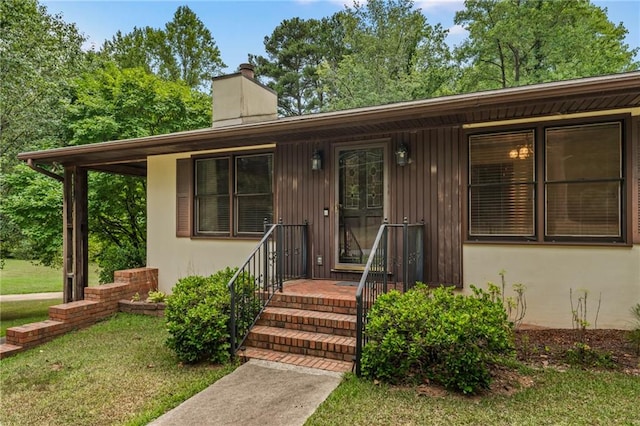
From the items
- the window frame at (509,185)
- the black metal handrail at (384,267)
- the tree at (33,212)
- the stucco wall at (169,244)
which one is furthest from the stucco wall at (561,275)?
the tree at (33,212)

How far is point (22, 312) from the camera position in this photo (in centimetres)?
993

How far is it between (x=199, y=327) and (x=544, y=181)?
13.7ft

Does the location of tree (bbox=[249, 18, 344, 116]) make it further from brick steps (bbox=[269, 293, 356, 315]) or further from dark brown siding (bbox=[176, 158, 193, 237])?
brick steps (bbox=[269, 293, 356, 315])

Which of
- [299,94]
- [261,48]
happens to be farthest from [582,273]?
[261,48]

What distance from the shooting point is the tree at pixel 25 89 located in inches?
403

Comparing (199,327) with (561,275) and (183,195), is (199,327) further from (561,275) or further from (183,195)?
(561,275)

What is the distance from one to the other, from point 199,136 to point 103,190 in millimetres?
5040

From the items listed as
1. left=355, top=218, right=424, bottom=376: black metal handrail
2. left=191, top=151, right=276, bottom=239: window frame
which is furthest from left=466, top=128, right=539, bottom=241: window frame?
left=191, top=151, right=276, bottom=239: window frame

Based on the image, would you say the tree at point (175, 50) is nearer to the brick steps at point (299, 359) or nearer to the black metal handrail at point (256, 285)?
the black metal handrail at point (256, 285)

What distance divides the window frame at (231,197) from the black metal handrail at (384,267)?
2.21 m

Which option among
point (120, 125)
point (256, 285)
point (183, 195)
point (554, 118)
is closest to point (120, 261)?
point (183, 195)

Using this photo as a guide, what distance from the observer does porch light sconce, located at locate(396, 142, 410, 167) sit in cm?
497

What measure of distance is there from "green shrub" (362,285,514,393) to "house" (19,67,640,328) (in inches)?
57.5

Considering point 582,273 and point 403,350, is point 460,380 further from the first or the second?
point 582,273
